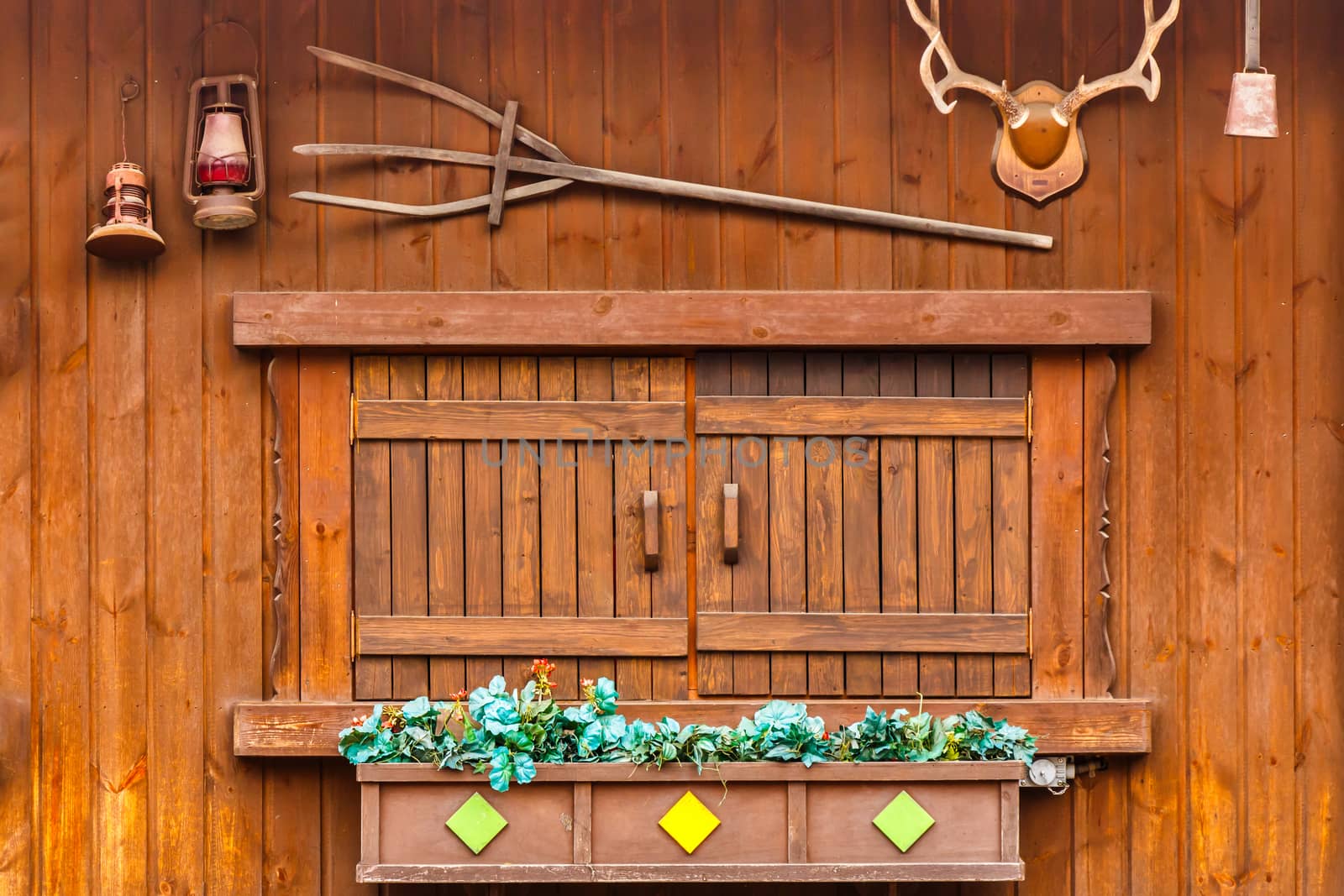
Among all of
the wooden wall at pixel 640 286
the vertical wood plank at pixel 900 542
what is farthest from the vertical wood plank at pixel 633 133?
the vertical wood plank at pixel 900 542

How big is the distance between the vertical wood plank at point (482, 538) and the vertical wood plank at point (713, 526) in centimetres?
54

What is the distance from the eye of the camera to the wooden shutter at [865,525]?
10.9 feet

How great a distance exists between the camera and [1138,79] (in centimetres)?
325

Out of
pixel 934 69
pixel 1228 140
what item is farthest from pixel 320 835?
pixel 1228 140

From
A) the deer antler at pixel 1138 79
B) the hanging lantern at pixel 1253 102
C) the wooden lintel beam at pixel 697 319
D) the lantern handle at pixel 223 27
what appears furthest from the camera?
the lantern handle at pixel 223 27

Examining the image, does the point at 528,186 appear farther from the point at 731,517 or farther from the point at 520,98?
the point at 731,517

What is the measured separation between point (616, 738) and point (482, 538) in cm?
69

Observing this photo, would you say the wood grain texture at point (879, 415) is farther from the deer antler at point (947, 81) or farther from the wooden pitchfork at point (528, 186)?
the deer antler at point (947, 81)

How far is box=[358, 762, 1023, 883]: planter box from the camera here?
3.01 meters

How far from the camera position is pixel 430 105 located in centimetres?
342

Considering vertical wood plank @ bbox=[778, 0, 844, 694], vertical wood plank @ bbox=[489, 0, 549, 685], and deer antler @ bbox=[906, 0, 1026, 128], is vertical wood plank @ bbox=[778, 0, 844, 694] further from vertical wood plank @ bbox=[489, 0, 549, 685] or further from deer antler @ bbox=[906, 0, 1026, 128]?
vertical wood plank @ bbox=[489, 0, 549, 685]

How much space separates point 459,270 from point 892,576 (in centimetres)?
149

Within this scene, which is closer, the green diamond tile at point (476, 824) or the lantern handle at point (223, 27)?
the green diamond tile at point (476, 824)

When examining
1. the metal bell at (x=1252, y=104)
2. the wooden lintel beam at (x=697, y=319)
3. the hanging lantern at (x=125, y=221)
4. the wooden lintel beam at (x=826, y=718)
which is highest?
Result: the metal bell at (x=1252, y=104)
